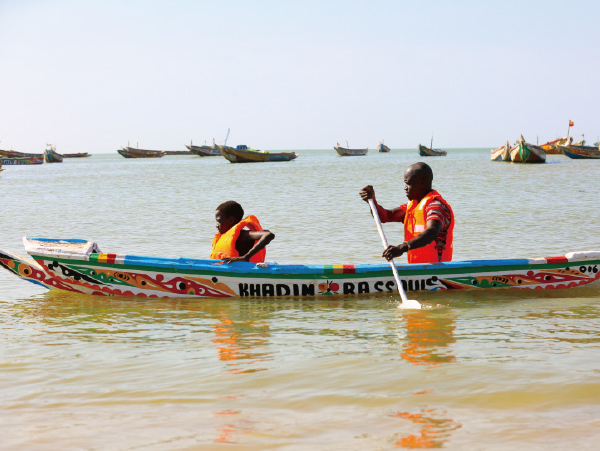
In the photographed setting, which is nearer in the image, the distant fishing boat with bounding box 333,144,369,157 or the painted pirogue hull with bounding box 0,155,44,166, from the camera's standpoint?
the painted pirogue hull with bounding box 0,155,44,166

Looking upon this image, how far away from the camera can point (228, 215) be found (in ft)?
25.9

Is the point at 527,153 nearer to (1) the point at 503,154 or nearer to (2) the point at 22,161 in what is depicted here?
(1) the point at 503,154

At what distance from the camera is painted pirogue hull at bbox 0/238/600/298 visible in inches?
308

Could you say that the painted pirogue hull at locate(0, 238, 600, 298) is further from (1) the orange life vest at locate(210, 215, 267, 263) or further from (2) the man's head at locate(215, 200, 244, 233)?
(2) the man's head at locate(215, 200, 244, 233)

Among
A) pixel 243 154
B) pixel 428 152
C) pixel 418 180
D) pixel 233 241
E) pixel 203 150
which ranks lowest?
pixel 233 241

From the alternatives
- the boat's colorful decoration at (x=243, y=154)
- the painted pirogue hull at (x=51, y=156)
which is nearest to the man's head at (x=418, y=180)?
the boat's colorful decoration at (x=243, y=154)

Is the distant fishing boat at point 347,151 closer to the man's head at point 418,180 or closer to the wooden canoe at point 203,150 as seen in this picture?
the wooden canoe at point 203,150

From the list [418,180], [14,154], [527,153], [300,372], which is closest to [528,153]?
[527,153]

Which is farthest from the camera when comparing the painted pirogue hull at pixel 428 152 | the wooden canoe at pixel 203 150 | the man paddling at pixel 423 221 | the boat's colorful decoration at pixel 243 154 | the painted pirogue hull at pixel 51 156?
the wooden canoe at pixel 203 150

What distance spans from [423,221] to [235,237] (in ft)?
6.98

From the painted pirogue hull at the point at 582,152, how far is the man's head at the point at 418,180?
68.5 metres

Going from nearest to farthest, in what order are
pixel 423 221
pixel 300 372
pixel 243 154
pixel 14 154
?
pixel 300 372, pixel 423 221, pixel 243 154, pixel 14 154

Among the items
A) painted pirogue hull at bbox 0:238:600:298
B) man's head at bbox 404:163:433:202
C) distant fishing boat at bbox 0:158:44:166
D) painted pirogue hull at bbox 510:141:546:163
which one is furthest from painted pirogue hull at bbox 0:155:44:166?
man's head at bbox 404:163:433:202

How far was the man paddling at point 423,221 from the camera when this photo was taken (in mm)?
7195
